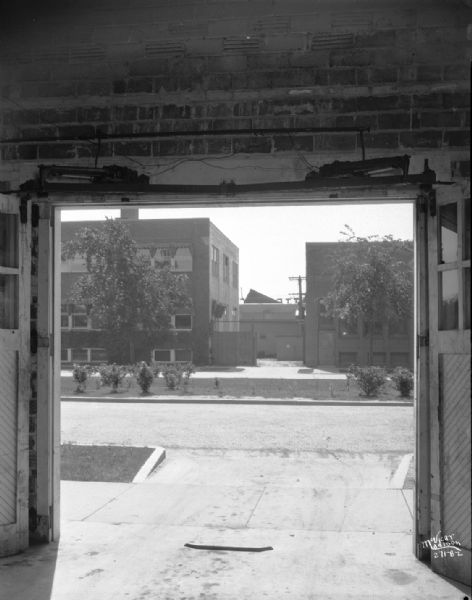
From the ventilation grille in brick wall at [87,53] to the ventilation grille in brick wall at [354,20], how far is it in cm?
194

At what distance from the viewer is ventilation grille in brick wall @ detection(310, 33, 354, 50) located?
18.6 ft

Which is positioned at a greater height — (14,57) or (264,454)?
(14,57)

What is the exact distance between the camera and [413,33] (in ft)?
18.3

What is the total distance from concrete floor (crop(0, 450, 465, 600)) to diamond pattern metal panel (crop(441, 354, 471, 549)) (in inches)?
18.4

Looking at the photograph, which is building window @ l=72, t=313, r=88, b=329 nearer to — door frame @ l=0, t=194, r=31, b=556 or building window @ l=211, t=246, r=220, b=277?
building window @ l=211, t=246, r=220, b=277

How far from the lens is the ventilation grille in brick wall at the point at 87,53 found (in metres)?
5.93

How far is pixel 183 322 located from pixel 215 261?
16.9 ft

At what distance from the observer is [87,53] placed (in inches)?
234

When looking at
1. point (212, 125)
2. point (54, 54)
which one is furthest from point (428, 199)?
point (54, 54)

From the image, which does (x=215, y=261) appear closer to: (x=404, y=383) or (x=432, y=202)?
(x=404, y=383)

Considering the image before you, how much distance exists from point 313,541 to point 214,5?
15.4ft

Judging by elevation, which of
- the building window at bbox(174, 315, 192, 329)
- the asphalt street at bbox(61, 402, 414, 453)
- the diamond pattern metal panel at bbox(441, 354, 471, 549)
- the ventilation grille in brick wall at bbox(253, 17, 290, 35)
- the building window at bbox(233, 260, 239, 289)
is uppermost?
the building window at bbox(233, 260, 239, 289)

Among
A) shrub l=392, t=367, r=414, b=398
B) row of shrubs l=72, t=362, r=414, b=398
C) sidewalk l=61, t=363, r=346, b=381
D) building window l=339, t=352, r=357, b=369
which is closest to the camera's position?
shrub l=392, t=367, r=414, b=398

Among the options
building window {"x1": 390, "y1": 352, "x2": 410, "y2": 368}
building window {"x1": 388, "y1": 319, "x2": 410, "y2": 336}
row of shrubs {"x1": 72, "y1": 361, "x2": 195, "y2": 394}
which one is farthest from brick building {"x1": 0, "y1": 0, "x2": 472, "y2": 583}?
building window {"x1": 390, "y1": 352, "x2": 410, "y2": 368}
